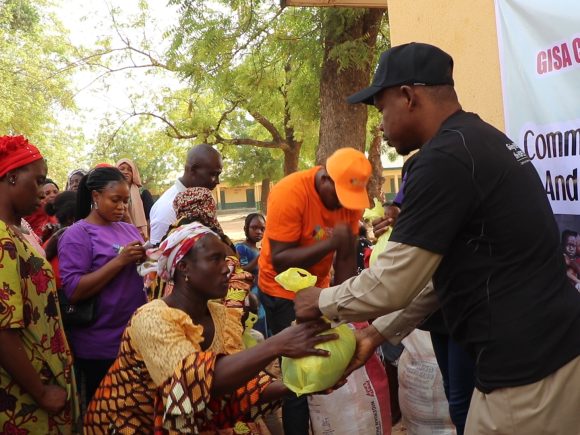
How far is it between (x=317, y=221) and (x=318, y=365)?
1545 mm

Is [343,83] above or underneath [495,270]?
above

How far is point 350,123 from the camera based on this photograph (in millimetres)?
7684

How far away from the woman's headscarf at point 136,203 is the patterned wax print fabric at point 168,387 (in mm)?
3485

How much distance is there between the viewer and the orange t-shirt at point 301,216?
3.52m

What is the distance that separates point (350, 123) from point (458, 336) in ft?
19.3

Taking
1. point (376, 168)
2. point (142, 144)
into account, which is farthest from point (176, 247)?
point (142, 144)

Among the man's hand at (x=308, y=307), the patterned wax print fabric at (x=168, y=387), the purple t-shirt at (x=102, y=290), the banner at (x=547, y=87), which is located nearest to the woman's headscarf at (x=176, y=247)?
the patterned wax print fabric at (x=168, y=387)

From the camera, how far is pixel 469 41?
3.87 meters

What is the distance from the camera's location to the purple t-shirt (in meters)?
Answer: 3.31

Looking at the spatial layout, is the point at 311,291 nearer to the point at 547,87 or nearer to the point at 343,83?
the point at 547,87

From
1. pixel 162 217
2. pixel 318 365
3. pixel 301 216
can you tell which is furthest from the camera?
pixel 162 217

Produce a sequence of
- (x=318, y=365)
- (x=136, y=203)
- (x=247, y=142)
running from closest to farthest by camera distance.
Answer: (x=318, y=365) → (x=136, y=203) → (x=247, y=142)

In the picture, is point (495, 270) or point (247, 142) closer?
point (495, 270)

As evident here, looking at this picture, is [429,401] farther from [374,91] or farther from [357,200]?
[374,91]
